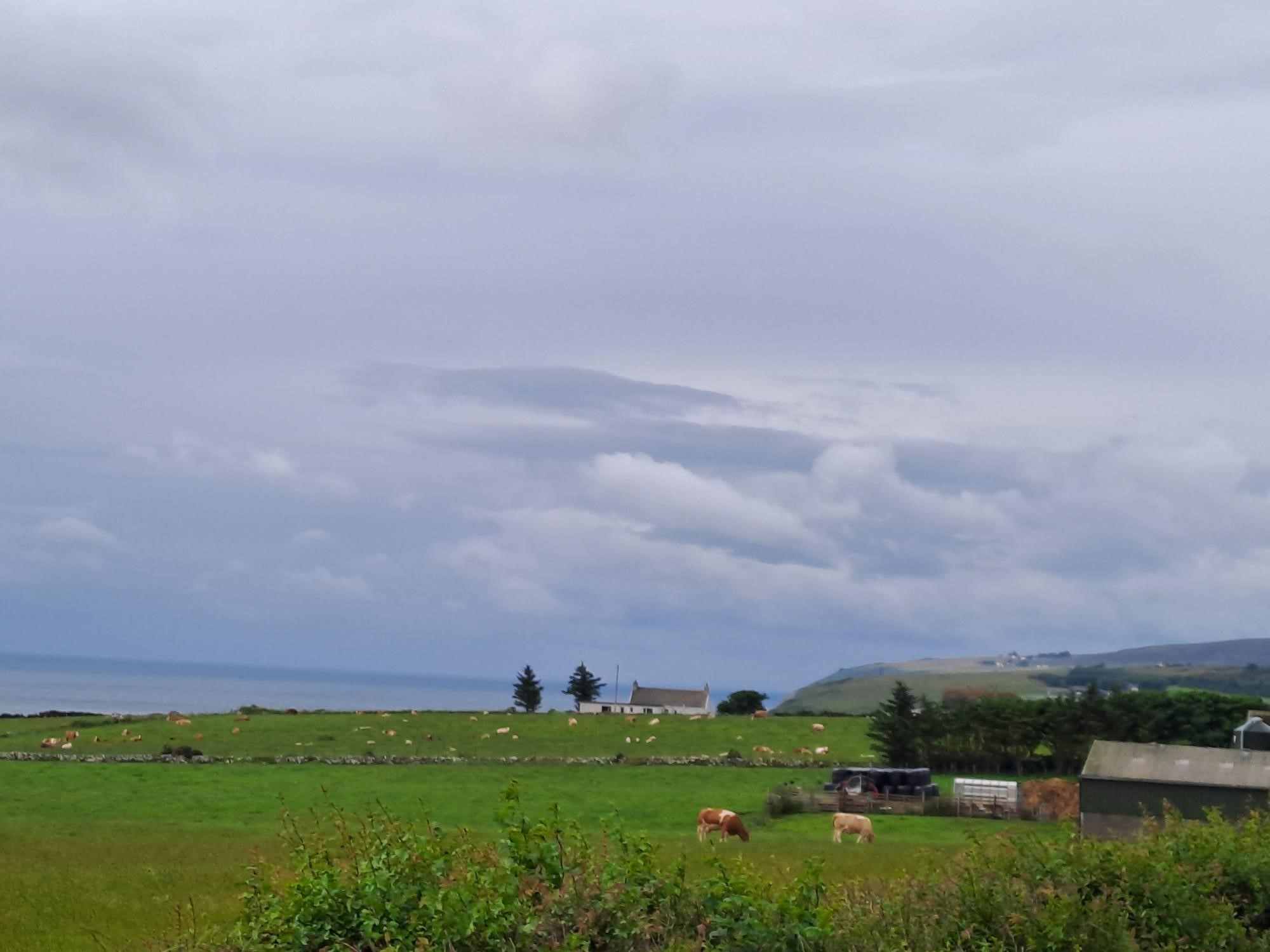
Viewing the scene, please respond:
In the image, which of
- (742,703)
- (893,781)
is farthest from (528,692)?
(893,781)

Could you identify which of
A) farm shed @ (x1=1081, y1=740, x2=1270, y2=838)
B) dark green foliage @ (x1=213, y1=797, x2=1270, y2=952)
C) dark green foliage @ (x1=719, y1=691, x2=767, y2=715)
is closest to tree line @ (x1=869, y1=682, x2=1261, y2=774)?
farm shed @ (x1=1081, y1=740, x2=1270, y2=838)

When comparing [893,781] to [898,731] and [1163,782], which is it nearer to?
[898,731]

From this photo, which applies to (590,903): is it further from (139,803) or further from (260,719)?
(260,719)

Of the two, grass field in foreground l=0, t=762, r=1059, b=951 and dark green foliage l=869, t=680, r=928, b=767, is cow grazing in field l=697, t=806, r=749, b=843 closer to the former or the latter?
grass field in foreground l=0, t=762, r=1059, b=951

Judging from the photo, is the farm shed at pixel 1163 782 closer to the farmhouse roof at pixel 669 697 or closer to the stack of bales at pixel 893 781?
the stack of bales at pixel 893 781

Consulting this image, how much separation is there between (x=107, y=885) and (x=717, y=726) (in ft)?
160

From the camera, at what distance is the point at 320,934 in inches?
354

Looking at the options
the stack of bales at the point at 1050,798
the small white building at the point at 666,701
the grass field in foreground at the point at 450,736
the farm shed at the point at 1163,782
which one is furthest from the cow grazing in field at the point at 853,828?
the small white building at the point at 666,701

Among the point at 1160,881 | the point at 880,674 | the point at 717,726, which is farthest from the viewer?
the point at 880,674

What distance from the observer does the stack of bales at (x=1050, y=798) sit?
46688 millimetres

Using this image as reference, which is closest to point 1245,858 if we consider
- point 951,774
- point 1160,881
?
point 1160,881

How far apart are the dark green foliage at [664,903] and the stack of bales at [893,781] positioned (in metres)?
38.2

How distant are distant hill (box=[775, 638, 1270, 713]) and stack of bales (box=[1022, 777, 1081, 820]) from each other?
567 inches

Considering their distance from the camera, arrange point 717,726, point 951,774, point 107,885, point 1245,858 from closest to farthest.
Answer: point 1245,858, point 107,885, point 951,774, point 717,726
